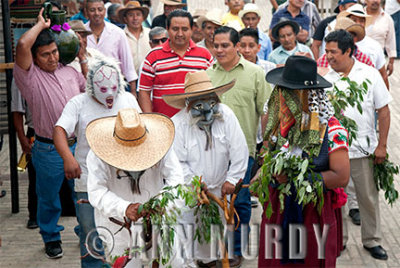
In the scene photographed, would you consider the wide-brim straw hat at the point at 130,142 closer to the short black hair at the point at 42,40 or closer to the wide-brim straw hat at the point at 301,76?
the wide-brim straw hat at the point at 301,76

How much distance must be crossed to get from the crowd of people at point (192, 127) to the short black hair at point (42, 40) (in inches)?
0.5

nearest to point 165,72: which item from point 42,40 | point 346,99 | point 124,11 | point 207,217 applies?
point 42,40

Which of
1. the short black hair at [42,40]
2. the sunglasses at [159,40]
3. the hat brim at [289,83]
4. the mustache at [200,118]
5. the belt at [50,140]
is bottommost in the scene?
the belt at [50,140]

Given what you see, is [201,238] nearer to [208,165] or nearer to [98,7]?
[208,165]

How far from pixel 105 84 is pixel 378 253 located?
125 inches

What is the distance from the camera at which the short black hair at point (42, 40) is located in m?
6.64

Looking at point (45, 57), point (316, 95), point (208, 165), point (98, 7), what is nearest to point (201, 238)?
point (208, 165)

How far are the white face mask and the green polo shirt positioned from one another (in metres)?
1.34

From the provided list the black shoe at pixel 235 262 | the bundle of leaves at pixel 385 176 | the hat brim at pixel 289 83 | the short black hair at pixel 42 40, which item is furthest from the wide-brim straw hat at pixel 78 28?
the bundle of leaves at pixel 385 176

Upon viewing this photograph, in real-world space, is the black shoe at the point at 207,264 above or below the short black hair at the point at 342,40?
below

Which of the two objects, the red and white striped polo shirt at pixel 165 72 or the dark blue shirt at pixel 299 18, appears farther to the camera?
the dark blue shirt at pixel 299 18

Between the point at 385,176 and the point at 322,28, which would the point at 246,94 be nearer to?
the point at 385,176

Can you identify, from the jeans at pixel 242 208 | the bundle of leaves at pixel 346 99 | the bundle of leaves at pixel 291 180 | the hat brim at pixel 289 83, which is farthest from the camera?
the jeans at pixel 242 208

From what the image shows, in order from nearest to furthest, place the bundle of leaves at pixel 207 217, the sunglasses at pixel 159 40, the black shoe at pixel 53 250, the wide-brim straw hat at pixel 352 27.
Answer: the bundle of leaves at pixel 207 217
the black shoe at pixel 53 250
the wide-brim straw hat at pixel 352 27
the sunglasses at pixel 159 40
